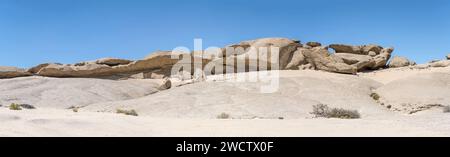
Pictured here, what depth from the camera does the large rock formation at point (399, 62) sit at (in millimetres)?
37531

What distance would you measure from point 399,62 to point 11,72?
101ft

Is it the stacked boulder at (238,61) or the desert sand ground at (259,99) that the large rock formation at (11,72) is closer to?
the stacked boulder at (238,61)

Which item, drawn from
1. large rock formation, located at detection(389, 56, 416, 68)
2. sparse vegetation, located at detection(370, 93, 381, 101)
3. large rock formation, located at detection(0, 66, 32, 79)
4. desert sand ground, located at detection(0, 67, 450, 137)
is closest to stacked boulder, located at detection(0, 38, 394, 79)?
large rock formation, located at detection(0, 66, 32, 79)

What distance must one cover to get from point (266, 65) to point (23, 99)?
54.8 ft

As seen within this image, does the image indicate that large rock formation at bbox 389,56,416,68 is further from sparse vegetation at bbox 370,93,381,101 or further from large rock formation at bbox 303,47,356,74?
sparse vegetation at bbox 370,93,381,101

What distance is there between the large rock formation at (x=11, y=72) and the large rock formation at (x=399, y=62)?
29.0m

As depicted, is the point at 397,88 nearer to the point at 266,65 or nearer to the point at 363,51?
the point at 266,65

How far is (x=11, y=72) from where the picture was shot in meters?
37.4

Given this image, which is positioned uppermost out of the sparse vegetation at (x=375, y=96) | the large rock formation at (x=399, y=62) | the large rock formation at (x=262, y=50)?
the large rock formation at (x=262, y=50)

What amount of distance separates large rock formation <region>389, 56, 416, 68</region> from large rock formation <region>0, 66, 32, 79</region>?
29010mm

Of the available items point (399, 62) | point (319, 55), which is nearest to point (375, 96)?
point (319, 55)

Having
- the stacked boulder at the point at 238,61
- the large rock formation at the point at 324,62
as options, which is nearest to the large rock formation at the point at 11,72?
the stacked boulder at the point at 238,61
